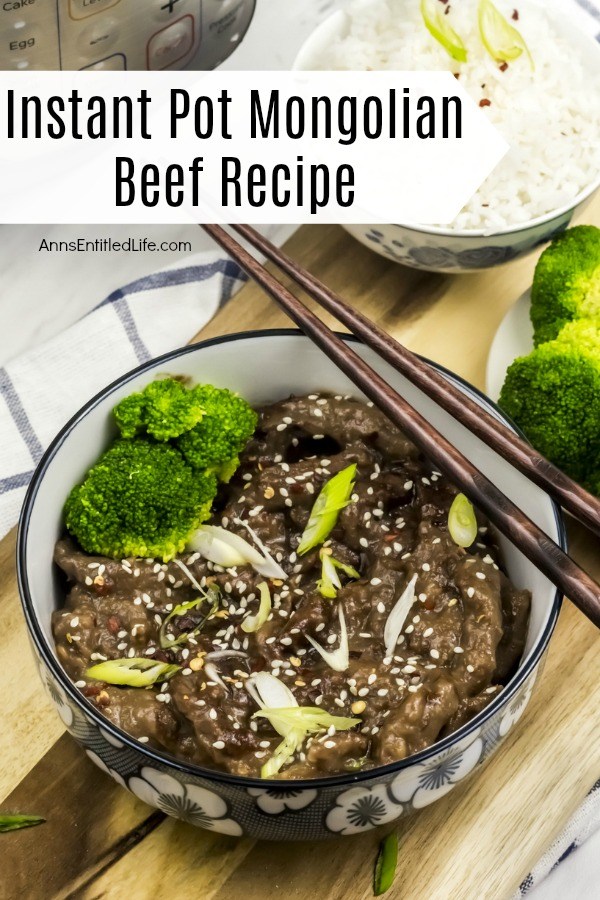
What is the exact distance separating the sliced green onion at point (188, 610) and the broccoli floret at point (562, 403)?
0.81 meters

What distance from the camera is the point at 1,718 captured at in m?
2.23

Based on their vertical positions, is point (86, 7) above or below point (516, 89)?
below

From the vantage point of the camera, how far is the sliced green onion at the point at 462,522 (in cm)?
211

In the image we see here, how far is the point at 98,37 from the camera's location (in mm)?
2439

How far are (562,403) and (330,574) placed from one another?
0.68 meters

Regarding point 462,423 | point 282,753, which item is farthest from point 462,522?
point 282,753

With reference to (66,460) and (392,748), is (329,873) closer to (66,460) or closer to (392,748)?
(392,748)

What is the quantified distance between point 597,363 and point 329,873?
121cm

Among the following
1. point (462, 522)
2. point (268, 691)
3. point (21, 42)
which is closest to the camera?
point (268, 691)

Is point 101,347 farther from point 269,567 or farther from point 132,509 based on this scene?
point 269,567

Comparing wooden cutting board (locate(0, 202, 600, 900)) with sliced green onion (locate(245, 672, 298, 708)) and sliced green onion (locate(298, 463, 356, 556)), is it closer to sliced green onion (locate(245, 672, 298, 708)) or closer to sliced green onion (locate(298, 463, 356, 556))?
sliced green onion (locate(245, 672, 298, 708))

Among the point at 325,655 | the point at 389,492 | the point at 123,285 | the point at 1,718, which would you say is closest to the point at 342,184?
the point at 123,285

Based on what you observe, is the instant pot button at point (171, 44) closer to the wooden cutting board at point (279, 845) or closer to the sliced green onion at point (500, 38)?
the sliced green onion at point (500, 38)

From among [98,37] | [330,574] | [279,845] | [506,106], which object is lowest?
[279,845]
